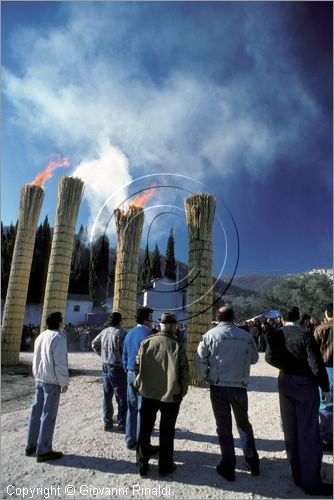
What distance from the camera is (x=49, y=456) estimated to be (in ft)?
13.1

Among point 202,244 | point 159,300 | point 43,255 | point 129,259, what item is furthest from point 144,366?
point 43,255

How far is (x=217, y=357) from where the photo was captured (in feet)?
12.6

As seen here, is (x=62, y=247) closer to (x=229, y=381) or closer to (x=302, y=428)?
(x=229, y=381)

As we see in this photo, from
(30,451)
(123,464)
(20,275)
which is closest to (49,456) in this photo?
(30,451)

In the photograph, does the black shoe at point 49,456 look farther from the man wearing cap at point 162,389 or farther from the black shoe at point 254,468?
the black shoe at point 254,468

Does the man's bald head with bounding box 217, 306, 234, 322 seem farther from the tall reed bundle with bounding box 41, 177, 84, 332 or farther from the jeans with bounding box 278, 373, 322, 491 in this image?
the tall reed bundle with bounding box 41, 177, 84, 332

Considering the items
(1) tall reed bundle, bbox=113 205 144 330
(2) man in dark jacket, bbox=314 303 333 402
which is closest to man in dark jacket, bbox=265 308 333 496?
(2) man in dark jacket, bbox=314 303 333 402

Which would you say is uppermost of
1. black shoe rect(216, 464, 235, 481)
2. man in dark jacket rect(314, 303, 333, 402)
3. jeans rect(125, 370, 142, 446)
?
man in dark jacket rect(314, 303, 333, 402)

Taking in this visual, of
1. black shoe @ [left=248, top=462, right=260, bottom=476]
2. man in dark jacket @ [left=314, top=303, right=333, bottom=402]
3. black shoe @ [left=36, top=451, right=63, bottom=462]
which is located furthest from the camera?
man in dark jacket @ [left=314, top=303, right=333, bottom=402]

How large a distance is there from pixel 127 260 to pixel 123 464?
6490 mm

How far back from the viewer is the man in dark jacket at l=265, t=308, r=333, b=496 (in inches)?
134

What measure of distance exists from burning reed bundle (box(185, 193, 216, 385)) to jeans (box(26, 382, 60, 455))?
4.86m

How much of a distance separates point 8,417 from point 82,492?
9.84 feet

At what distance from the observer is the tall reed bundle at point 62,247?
378 inches
